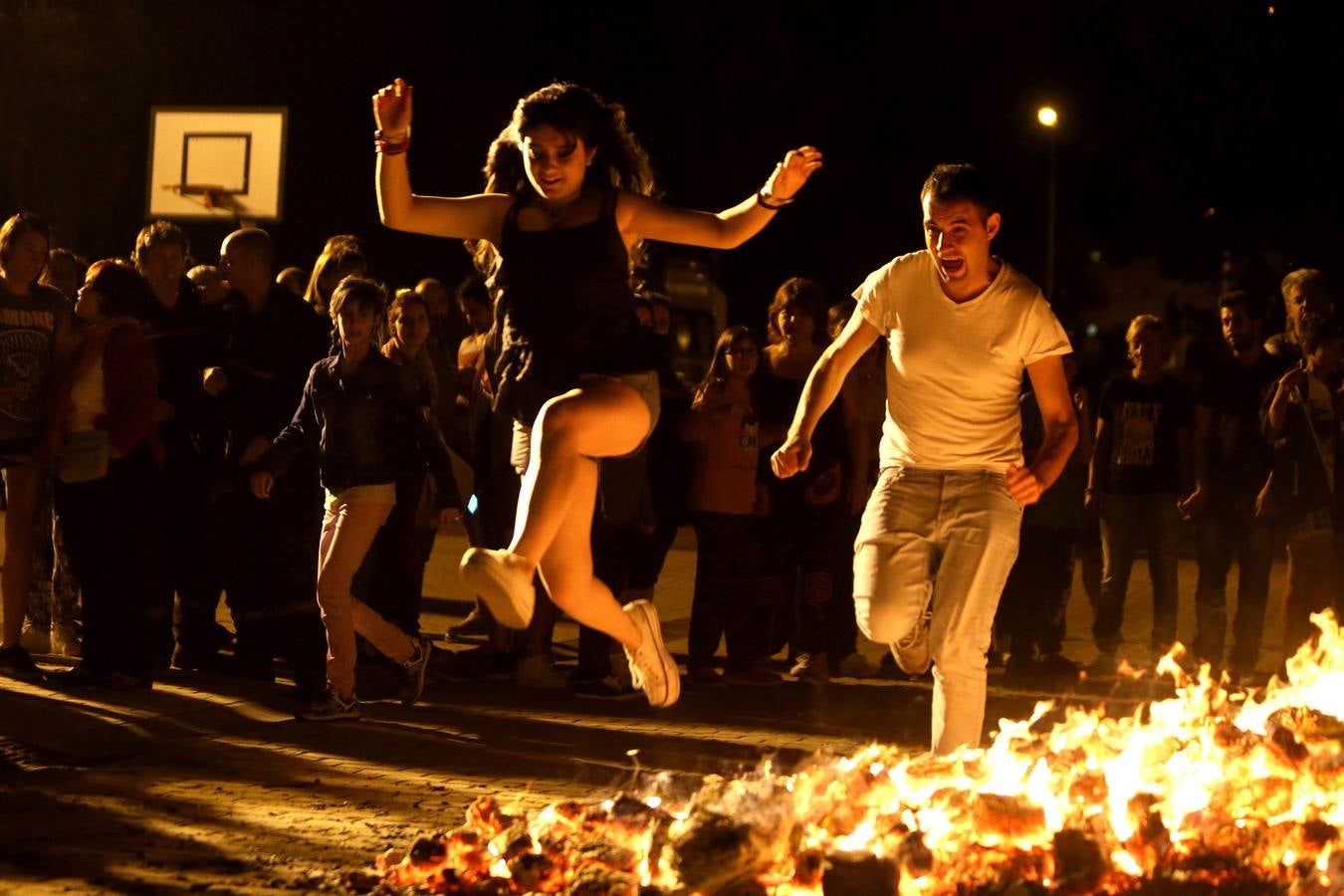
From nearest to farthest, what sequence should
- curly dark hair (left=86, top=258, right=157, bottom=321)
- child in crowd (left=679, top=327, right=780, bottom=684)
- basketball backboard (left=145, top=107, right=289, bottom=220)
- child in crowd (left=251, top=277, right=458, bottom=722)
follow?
child in crowd (left=251, top=277, right=458, bottom=722), curly dark hair (left=86, top=258, right=157, bottom=321), child in crowd (left=679, top=327, right=780, bottom=684), basketball backboard (left=145, top=107, right=289, bottom=220)

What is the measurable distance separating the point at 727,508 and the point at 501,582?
15.8ft

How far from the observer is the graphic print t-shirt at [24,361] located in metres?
9.11

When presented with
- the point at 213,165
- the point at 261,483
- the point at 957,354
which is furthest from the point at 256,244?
the point at 213,165

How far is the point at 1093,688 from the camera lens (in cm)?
1058

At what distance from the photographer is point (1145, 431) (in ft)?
37.0

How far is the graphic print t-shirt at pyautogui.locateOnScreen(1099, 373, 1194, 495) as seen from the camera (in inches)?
443

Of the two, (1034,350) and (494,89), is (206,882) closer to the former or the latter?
(1034,350)

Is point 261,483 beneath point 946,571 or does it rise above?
above

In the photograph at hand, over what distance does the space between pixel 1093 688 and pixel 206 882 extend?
6.29 meters

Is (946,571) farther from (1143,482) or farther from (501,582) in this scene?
(1143,482)

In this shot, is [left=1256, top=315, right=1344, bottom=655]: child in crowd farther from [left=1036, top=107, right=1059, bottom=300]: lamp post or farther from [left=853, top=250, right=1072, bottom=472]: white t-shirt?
[left=1036, top=107, right=1059, bottom=300]: lamp post

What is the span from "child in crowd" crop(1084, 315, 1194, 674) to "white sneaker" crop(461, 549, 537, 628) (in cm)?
631

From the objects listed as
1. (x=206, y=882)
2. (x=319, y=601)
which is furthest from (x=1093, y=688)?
(x=206, y=882)

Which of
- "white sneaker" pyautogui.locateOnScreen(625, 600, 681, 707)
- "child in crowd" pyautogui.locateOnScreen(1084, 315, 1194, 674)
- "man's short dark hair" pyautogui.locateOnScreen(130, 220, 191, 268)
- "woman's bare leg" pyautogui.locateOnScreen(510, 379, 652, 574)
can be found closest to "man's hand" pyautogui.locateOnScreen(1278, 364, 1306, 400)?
"child in crowd" pyautogui.locateOnScreen(1084, 315, 1194, 674)
